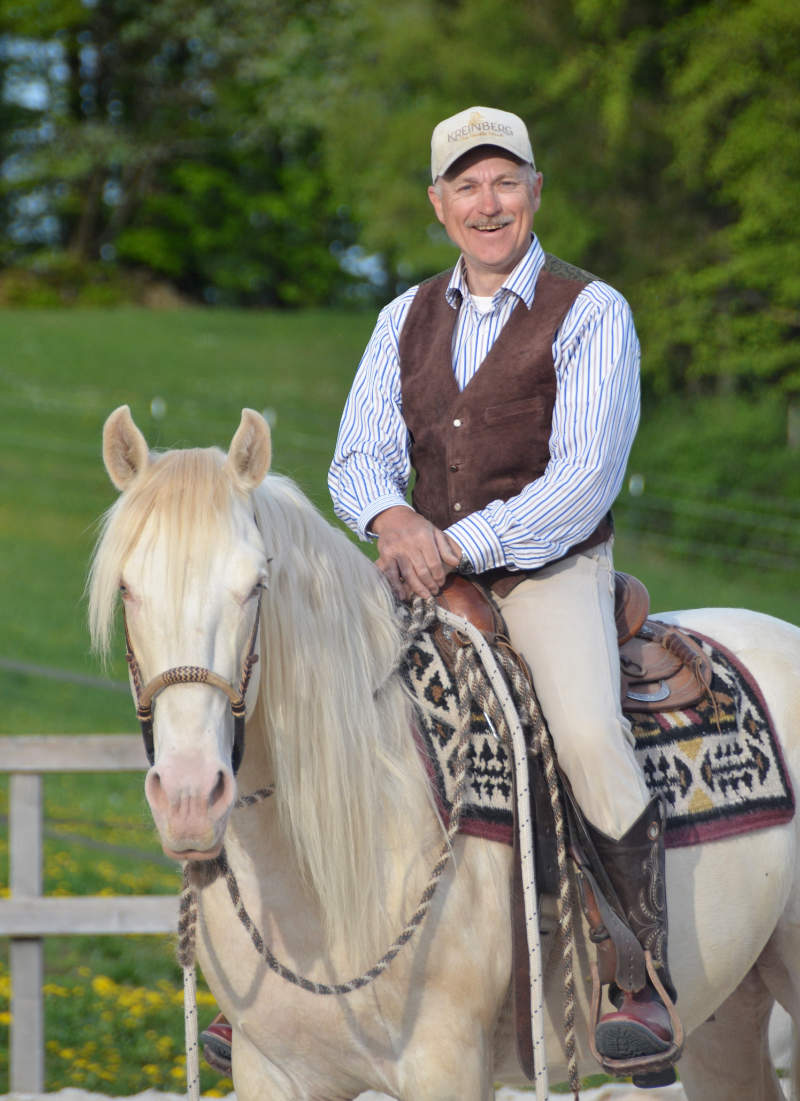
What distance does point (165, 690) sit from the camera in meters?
2.35

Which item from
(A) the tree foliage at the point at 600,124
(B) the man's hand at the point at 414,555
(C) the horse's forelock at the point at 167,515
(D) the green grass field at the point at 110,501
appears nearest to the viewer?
(C) the horse's forelock at the point at 167,515

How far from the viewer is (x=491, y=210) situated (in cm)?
328

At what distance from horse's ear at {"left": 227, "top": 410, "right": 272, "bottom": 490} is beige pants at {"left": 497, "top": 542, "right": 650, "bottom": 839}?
2.76ft

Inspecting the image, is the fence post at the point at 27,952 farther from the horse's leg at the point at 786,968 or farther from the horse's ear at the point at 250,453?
the horse's ear at the point at 250,453

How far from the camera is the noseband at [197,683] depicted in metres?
2.34

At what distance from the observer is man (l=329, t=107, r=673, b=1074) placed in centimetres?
298

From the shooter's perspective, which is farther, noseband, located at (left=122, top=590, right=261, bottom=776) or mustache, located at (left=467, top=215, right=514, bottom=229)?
mustache, located at (left=467, top=215, right=514, bottom=229)

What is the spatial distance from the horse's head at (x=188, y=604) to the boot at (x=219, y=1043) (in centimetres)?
106

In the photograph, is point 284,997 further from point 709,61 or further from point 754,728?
point 709,61

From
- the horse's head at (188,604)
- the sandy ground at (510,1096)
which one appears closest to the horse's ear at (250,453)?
the horse's head at (188,604)

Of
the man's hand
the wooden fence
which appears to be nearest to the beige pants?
the man's hand

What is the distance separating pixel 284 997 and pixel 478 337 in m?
1.60

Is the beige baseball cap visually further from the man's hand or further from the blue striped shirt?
the man's hand

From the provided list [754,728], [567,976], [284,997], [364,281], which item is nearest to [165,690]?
[284,997]
